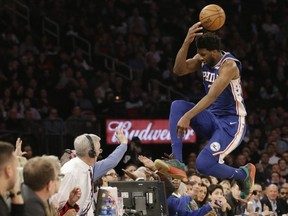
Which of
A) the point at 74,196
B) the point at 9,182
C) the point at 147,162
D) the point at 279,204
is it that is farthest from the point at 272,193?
the point at 9,182

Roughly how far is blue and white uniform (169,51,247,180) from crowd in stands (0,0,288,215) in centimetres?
444

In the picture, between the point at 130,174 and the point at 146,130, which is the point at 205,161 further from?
the point at 146,130

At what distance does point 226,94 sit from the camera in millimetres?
10148

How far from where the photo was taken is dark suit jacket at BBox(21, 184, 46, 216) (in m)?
6.70

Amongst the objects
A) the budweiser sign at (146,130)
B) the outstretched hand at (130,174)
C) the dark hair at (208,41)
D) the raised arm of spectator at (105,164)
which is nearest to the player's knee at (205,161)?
the raised arm of spectator at (105,164)

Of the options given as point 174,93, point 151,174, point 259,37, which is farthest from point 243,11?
point 151,174

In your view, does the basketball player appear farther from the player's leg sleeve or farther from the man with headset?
the man with headset

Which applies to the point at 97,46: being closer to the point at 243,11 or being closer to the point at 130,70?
the point at 130,70

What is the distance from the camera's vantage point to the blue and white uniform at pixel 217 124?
32.8ft

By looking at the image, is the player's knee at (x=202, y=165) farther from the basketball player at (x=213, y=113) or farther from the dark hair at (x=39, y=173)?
the dark hair at (x=39, y=173)

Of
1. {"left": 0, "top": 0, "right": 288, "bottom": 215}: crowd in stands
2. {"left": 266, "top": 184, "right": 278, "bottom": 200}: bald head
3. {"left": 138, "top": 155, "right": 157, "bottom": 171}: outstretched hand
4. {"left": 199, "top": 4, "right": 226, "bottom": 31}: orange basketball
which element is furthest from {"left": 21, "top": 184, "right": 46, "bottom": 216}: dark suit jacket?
{"left": 266, "top": 184, "right": 278, "bottom": 200}: bald head

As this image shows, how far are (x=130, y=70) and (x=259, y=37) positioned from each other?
4.63 m

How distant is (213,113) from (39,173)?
13.0ft

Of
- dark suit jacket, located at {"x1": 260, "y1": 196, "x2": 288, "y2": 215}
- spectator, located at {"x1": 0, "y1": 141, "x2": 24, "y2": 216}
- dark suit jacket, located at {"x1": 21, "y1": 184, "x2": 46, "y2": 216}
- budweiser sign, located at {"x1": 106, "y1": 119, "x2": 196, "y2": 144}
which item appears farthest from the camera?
budweiser sign, located at {"x1": 106, "y1": 119, "x2": 196, "y2": 144}
